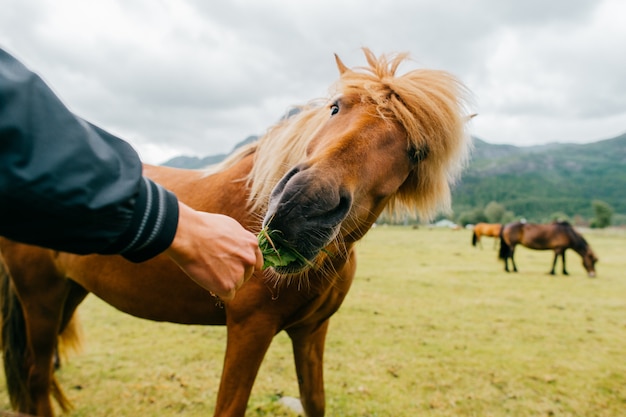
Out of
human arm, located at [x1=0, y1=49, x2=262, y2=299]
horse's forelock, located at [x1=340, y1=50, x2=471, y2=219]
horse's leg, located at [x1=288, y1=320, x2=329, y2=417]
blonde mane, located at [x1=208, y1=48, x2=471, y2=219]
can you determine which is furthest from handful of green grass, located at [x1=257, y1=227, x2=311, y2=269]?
horse's leg, located at [x1=288, y1=320, x2=329, y2=417]

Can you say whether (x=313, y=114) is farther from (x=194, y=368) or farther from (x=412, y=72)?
(x=194, y=368)

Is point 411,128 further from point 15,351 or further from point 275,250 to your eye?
point 15,351

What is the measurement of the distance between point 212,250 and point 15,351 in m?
3.48

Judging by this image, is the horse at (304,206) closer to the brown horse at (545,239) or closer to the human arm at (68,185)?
the human arm at (68,185)

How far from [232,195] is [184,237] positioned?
1555 millimetres

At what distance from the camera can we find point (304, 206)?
1535mm

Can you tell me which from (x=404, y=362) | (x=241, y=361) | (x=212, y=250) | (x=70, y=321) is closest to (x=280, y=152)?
(x=241, y=361)

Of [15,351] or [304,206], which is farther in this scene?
[15,351]

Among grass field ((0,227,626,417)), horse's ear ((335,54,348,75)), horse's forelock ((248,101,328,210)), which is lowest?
grass field ((0,227,626,417))

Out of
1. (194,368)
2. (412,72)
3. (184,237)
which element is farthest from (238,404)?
(194,368)

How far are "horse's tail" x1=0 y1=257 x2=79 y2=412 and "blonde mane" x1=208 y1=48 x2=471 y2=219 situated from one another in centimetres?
269

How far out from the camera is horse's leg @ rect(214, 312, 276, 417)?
2.14 m

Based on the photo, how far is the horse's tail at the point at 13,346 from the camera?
331cm

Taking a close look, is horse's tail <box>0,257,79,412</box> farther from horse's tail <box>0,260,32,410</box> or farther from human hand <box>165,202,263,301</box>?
human hand <box>165,202,263,301</box>
